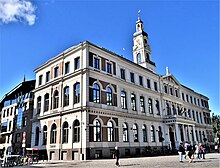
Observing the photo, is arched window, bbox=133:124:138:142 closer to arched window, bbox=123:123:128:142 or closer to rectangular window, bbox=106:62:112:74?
arched window, bbox=123:123:128:142

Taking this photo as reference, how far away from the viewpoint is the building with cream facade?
26336 millimetres

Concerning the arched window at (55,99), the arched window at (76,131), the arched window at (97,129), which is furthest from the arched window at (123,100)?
the arched window at (55,99)

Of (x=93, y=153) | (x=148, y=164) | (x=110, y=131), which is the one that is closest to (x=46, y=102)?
(x=110, y=131)

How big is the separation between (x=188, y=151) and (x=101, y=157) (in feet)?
36.8

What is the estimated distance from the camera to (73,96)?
28.2 metres

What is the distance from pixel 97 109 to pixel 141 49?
2463 centimetres

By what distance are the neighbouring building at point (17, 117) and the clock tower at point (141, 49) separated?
2491 centimetres

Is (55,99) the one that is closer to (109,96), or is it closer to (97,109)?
(97,109)

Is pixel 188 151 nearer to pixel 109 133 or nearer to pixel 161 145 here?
pixel 109 133

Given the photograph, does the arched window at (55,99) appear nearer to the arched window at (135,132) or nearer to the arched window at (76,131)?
the arched window at (76,131)

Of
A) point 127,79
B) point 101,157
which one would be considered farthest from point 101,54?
point 101,157

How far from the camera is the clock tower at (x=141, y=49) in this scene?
4633 centimetres

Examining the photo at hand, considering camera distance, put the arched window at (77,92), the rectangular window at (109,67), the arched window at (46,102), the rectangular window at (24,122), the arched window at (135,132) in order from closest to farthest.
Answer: the arched window at (77,92)
the rectangular window at (109,67)
the arched window at (135,132)
the arched window at (46,102)
the rectangular window at (24,122)

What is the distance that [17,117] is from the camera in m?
45.9
